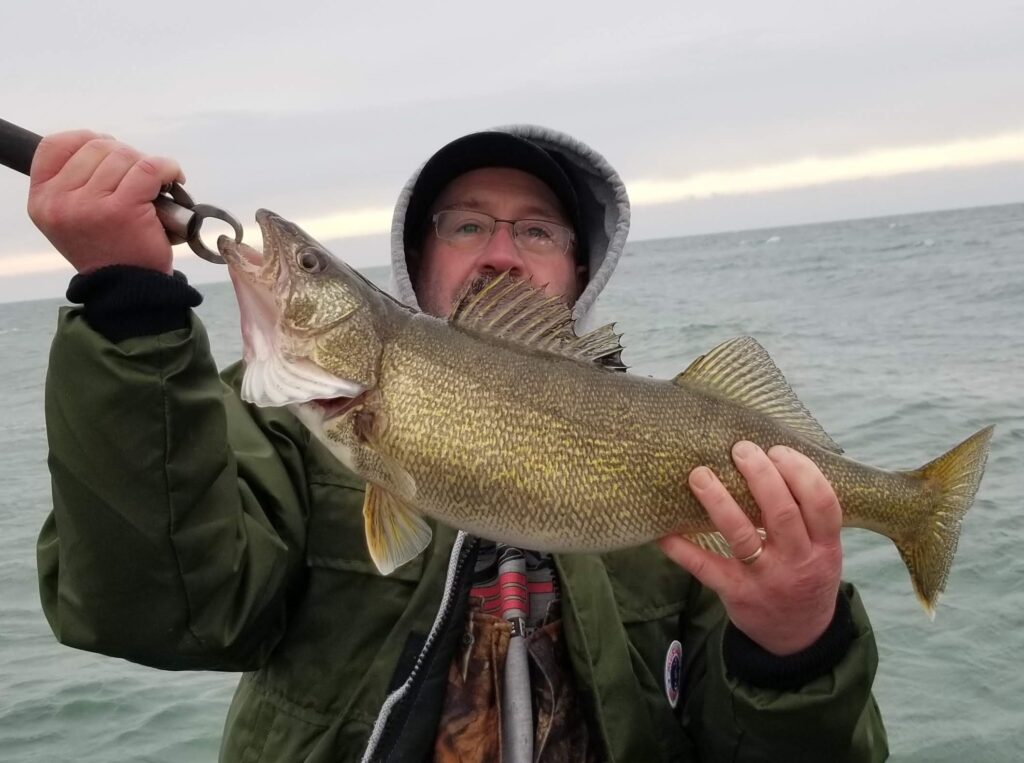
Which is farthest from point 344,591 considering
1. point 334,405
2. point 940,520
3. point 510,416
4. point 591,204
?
point 591,204

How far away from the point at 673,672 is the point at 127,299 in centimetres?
187

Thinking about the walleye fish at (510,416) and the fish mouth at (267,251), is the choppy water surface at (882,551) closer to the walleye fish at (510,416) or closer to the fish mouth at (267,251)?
the walleye fish at (510,416)

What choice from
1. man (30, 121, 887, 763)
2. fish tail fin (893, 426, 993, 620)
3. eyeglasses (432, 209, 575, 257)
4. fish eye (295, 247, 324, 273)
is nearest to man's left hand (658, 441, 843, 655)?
man (30, 121, 887, 763)

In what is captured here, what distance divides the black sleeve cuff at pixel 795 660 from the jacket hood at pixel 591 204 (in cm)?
149

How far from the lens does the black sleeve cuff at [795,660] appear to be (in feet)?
7.99

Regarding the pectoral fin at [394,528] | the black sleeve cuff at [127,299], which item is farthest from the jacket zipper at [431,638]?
the black sleeve cuff at [127,299]

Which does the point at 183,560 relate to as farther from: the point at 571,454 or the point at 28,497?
the point at 28,497

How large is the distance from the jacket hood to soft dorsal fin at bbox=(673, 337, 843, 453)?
1.04m

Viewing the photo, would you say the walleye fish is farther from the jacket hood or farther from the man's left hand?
the jacket hood

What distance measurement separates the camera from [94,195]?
1896mm

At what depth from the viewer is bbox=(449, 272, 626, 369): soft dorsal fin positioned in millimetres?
2443

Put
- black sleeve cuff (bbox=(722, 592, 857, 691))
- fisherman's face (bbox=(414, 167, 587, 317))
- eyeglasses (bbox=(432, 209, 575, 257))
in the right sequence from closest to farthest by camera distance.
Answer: black sleeve cuff (bbox=(722, 592, 857, 691))
fisherman's face (bbox=(414, 167, 587, 317))
eyeglasses (bbox=(432, 209, 575, 257))

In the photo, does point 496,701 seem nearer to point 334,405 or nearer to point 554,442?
point 554,442

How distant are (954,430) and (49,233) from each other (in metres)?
10.6
